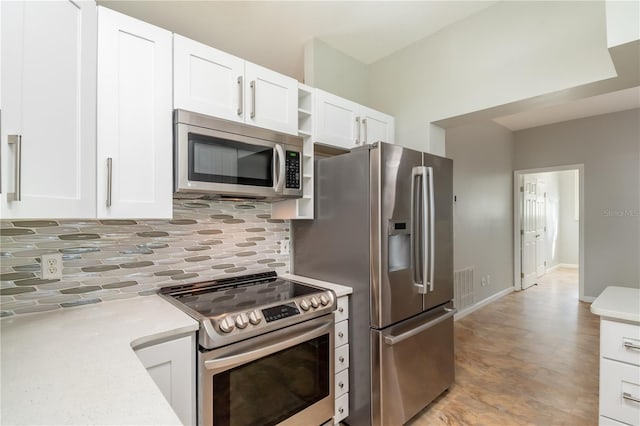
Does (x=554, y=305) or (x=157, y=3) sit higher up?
(x=157, y=3)

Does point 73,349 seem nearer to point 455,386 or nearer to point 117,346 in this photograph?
point 117,346

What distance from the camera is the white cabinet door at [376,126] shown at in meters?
2.45

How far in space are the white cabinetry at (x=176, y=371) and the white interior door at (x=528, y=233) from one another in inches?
227

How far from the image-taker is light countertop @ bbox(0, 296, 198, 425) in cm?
68

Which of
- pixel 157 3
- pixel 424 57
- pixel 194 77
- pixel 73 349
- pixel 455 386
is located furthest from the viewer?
pixel 424 57

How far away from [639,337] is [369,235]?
1.36m

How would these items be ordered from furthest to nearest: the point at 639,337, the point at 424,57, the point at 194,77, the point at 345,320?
the point at 424,57 → the point at 345,320 → the point at 194,77 → the point at 639,337

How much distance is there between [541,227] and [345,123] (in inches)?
231

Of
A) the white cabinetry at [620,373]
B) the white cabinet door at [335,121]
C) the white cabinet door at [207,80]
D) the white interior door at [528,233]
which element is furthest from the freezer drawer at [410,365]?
the white interior door at [528,233]

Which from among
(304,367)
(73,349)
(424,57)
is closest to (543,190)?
(424,57)

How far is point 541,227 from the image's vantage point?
612 cm

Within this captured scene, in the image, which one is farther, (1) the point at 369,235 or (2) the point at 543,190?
(2) the point at 543,190

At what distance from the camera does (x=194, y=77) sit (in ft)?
5.13

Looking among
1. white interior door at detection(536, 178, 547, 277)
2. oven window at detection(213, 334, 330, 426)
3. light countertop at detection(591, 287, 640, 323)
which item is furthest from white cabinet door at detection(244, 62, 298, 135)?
white interior door at detection(536, 178, 547, 277)
